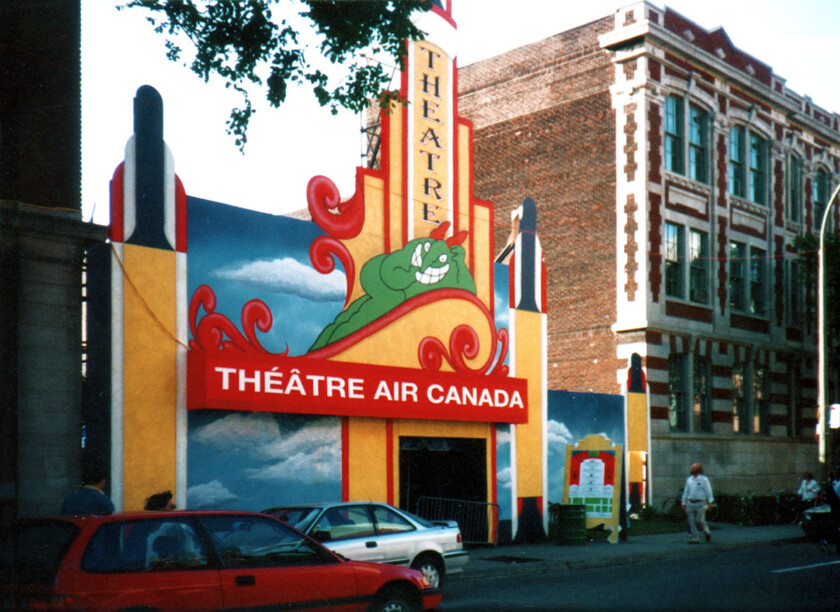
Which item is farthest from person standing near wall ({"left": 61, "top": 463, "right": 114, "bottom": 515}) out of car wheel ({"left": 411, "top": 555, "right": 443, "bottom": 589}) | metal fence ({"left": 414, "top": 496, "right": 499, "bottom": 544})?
metal fence ({"left": 414, "top": 496, "right": 499, "bottom": 544})

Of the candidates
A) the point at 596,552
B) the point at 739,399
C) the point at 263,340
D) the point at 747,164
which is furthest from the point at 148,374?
the point at 747,164

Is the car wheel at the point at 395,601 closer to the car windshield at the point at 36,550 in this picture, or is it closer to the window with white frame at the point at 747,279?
the car windshield at the point at 36,550

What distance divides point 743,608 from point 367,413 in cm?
775

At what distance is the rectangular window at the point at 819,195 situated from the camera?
108ft

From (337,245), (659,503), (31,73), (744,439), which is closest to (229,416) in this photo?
(337,245)

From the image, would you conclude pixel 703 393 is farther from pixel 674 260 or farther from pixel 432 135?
pixel 432 135

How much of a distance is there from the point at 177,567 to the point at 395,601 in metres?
2.46

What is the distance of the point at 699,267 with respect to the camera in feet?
91.7

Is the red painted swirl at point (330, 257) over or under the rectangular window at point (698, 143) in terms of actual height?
under

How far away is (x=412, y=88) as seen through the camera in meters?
19.3

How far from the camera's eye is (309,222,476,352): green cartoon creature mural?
58.3 feet

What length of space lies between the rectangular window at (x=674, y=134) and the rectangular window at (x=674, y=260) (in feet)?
5.55

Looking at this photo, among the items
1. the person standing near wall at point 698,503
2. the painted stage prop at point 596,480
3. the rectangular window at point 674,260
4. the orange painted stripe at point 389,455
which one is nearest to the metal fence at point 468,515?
the orange painted stripe at point 389,455

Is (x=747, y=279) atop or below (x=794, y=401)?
atop
